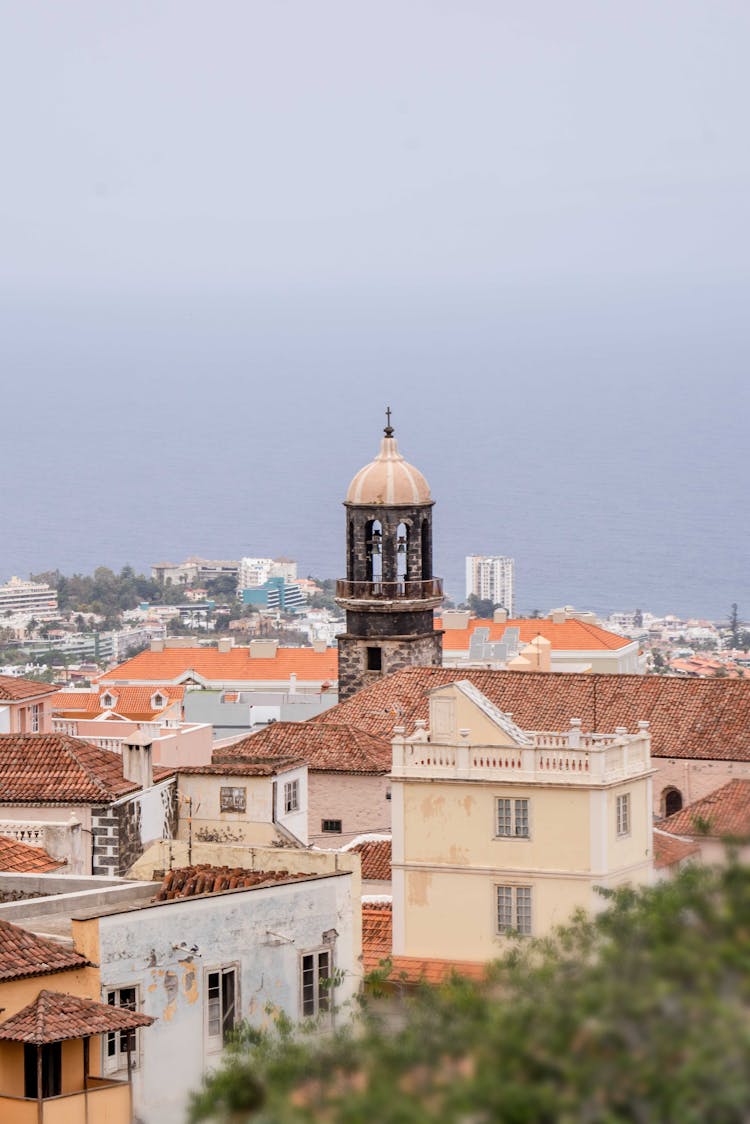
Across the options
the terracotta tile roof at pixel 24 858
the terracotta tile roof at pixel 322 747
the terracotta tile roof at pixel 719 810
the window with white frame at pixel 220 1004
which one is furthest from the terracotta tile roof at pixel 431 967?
the terracotta tile roof at pixel 322 747

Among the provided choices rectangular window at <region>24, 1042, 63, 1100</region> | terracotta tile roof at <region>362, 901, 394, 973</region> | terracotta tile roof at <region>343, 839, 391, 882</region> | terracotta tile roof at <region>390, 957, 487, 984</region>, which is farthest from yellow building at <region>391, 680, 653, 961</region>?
rectangular window at <region>24, 1042, 63, 1100</region>

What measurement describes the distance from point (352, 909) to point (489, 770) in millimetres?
5316

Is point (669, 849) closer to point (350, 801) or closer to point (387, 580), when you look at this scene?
point (350, 801)

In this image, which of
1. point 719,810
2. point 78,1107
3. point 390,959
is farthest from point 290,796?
point 78,1107

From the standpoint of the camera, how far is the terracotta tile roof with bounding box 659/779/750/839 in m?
39.5

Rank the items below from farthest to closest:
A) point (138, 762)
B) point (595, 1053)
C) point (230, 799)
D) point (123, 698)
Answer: point (123, 698), point (230, 799), point (138, 762), point (595, 1053)

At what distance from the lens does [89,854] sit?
3266 cm

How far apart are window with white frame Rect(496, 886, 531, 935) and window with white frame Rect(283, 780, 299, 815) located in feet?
27.0

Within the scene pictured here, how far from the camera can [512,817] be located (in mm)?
31016

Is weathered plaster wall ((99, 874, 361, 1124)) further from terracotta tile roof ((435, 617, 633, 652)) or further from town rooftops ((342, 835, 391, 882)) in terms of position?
terracotta tile roof ((435, 617, 633, 652))

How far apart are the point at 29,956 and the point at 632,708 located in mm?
28688

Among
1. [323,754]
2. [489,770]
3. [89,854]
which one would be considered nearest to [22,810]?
[89,854]

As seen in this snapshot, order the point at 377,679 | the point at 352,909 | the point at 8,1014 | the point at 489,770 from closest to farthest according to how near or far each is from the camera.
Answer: the point at 8,1014
the point at 352,909
the point at 489,770
the point at 377,679

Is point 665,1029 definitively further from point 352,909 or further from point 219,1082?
point 352,909
